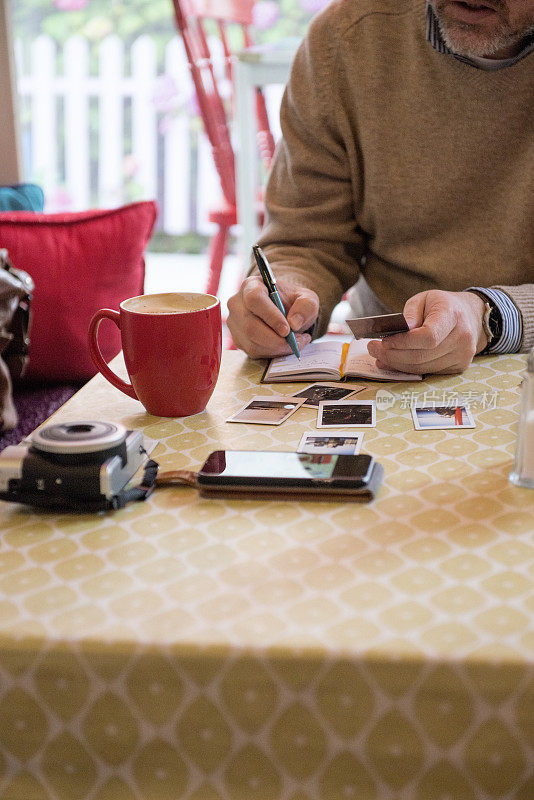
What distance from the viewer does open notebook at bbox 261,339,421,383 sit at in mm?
958

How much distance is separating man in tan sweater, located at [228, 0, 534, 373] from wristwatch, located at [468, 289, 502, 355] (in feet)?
0.41

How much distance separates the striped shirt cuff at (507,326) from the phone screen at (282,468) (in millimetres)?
419

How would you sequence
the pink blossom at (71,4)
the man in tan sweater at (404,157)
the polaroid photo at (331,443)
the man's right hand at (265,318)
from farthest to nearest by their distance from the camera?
the pink blossom at (71,4)
the man in tan sweater at (404,157)
the man's right hand at (265,318)
the polaroid photo at (331,443)

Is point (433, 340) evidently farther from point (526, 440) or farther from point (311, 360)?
point (526, 440)

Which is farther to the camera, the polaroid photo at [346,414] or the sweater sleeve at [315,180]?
the sweater sleeve at [315,180]

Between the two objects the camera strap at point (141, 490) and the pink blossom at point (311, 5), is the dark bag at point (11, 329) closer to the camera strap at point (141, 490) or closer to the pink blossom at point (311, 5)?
the camera strap at point (141, 490)

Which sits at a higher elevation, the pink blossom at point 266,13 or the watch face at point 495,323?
the pink blossom at point 266,13

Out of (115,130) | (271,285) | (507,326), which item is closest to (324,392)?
(271,285)

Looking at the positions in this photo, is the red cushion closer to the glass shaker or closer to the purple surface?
the purple surface

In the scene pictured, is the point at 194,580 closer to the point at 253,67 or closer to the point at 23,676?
the point at 23,676

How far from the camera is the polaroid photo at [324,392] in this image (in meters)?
0.89

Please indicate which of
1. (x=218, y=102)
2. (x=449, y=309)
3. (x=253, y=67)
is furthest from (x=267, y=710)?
(x=218, y=102)

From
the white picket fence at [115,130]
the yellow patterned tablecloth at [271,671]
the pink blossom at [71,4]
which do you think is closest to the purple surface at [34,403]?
the yellow patterned tablecloth at [271,671]

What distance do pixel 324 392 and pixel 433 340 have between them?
0.13 metres
